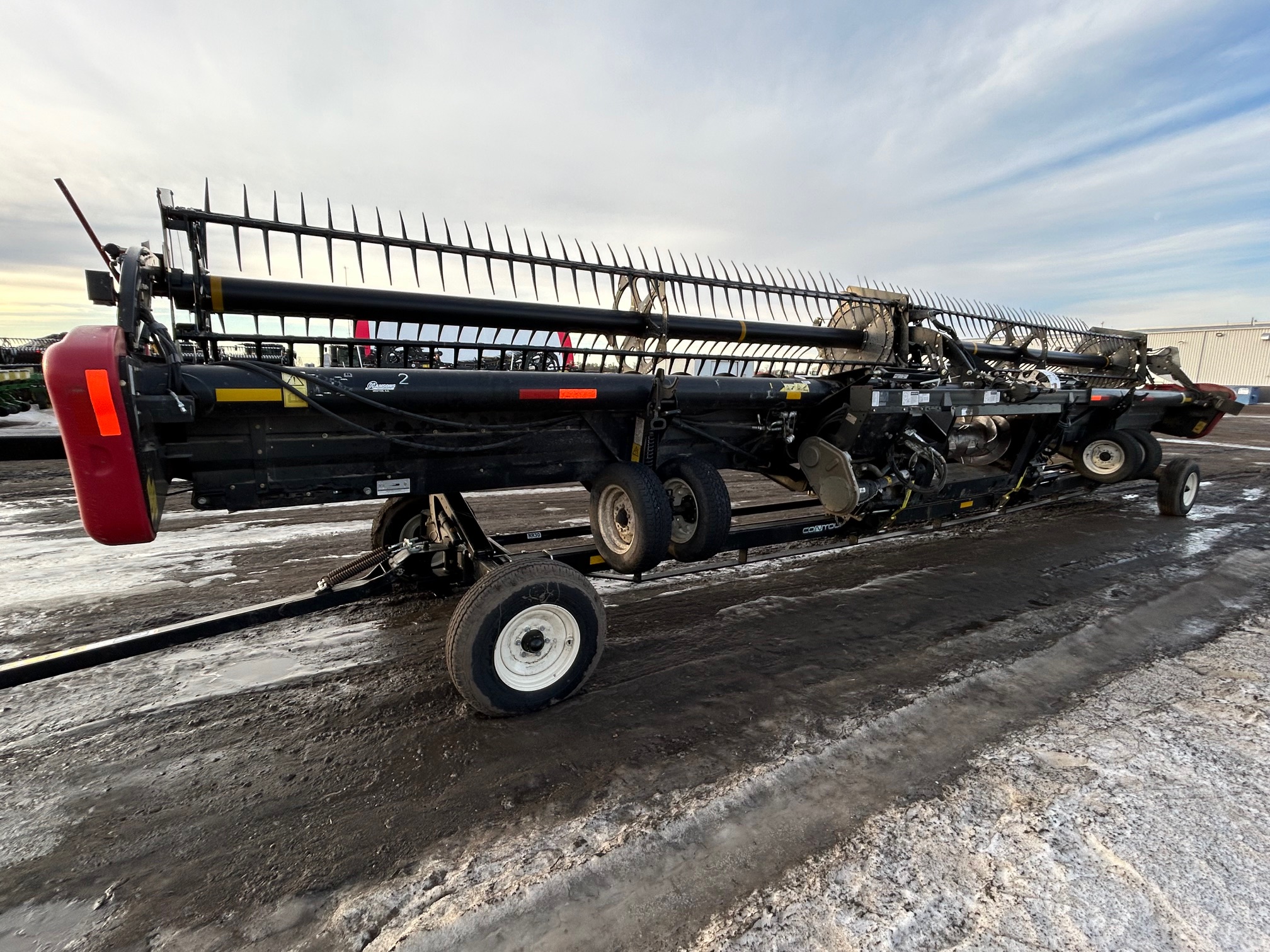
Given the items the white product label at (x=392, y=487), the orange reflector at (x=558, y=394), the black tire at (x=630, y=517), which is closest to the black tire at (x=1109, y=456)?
the black tire at (x=630, y=517)

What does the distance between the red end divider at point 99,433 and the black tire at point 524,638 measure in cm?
131

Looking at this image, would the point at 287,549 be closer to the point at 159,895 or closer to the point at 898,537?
the point at 159,895

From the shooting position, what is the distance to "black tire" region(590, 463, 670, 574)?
11.6 ft

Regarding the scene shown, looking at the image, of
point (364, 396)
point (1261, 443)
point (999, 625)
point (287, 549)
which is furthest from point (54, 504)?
point (1261, 443)

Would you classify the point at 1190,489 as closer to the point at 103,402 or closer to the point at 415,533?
the point at 415,533

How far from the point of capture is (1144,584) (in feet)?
16.4

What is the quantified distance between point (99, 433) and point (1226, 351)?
198 feet

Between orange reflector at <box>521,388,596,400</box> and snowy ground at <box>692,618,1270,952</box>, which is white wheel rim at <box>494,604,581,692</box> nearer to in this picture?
orange reflector at <box>521,388,596,400</box>

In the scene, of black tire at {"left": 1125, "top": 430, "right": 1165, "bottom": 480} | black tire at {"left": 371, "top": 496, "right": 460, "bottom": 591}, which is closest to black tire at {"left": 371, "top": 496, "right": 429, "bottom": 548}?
black tire at {"left": 371, "top": 496, "right": 460, "bottom": 591}

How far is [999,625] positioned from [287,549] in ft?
19.1

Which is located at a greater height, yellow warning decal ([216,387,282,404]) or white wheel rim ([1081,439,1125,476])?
yellow warning decal ([216,387,282,404])

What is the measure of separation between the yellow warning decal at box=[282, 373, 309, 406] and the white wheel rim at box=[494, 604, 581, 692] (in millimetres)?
1368

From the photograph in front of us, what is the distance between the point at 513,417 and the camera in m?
3.53

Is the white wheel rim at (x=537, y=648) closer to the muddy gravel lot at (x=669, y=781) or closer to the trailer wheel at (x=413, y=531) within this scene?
the muddy gravel lot at (x=669, y=781)
